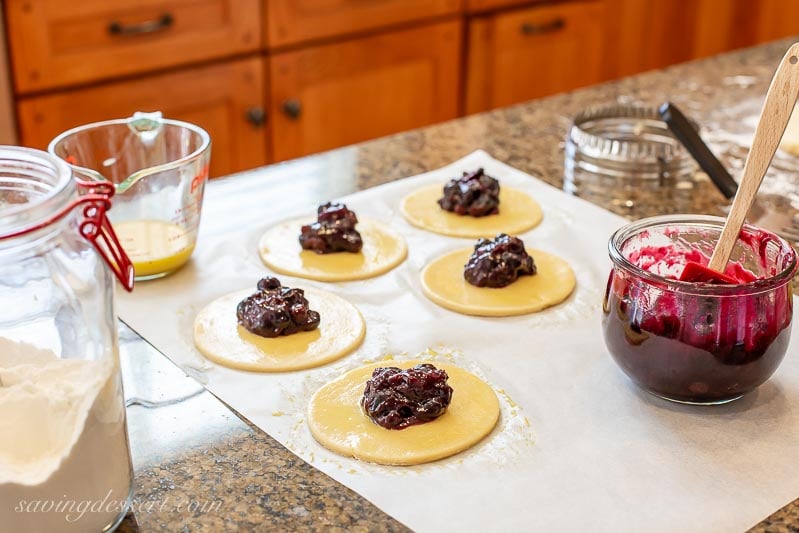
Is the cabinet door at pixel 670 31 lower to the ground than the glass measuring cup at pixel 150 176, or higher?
A: lower

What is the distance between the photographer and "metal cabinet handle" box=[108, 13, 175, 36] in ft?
7.52

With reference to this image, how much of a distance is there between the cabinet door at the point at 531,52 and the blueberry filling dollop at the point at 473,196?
61.5 inches

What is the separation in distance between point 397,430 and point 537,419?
140 millimetres

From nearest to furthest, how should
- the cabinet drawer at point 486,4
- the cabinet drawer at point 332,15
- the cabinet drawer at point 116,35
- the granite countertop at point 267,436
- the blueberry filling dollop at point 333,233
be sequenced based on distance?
the granite countertop at point 267,436
the blueberry filling dollop at point 333,233
the cabinet drawer at point 116,35
the cabinet drawer at point 332,15
the cabinet drawer at point 486,4

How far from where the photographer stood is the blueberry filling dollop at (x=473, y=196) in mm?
1396

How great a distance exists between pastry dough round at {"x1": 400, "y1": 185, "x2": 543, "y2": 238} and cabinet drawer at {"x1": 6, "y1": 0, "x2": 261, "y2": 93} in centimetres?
115

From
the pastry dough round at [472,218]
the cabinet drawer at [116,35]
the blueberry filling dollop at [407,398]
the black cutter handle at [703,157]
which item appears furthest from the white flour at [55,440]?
the cabinet drawer at [116,35]

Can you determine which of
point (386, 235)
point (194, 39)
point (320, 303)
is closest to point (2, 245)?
point (320, 303)

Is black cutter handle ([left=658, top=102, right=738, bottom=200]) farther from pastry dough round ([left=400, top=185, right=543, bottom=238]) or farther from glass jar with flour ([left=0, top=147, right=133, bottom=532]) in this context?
glass jar with flour ([left=0, top=147, right=133, bottom=532])

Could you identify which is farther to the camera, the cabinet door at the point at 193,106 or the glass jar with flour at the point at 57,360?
the cabinet door at the point at 193,106

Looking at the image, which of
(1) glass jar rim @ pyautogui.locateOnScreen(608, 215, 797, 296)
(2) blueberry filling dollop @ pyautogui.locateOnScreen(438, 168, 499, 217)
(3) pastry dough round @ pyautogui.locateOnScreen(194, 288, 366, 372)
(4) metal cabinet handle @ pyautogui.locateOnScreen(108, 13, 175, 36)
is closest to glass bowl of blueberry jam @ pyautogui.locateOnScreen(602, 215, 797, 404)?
(1) glass jar rim @ pyautogui.locateOnScreen(608, 215, 797, 296)

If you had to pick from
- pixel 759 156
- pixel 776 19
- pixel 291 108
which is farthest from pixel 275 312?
pixel 776 19

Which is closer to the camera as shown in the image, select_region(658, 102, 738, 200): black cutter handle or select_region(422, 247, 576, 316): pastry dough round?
select_region(422, 247, 576, 316): pastry dough round

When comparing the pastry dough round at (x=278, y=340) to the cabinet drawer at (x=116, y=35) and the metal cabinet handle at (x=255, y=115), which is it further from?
the metal cabinet handle at (x=255, y=115)
